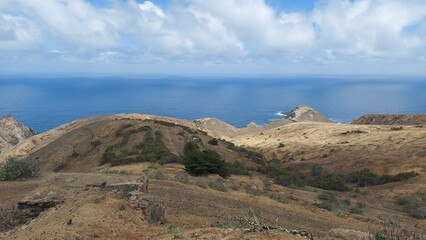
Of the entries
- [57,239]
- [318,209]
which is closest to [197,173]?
[318,209]

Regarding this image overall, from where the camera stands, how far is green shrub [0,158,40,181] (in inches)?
612

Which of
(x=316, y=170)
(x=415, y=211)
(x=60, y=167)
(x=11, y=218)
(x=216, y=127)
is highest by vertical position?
(x=11, y=218)

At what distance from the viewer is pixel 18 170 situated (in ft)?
51.5

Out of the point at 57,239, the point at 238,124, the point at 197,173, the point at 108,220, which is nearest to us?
the point at 57,239

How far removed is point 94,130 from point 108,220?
31927 millimetres

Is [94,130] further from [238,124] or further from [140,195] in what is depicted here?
[238,124]

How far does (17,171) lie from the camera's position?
51.5ft

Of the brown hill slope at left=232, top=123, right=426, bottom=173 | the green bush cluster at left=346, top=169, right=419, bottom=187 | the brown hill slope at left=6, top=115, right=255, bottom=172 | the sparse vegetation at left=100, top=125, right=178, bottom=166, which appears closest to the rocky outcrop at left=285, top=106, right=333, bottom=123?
the brown hill slope at left=232, top=123, right=426, bottom=173

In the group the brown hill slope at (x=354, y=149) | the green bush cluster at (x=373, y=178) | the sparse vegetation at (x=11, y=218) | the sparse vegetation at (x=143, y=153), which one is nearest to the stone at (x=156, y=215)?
the sparse vegetation at (x=11, y=218)

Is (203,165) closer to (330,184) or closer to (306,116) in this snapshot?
(330,184)

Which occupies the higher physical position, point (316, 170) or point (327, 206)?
point (327, 206)

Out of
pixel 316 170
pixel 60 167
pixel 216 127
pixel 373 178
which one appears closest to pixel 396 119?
pixel 216 127

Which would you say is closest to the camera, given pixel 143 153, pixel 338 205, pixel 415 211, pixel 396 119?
pixel 338 205

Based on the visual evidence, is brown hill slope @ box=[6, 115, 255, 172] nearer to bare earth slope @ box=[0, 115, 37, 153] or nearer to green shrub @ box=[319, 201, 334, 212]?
green shrub @ box=[319, 201, 334, 212]
